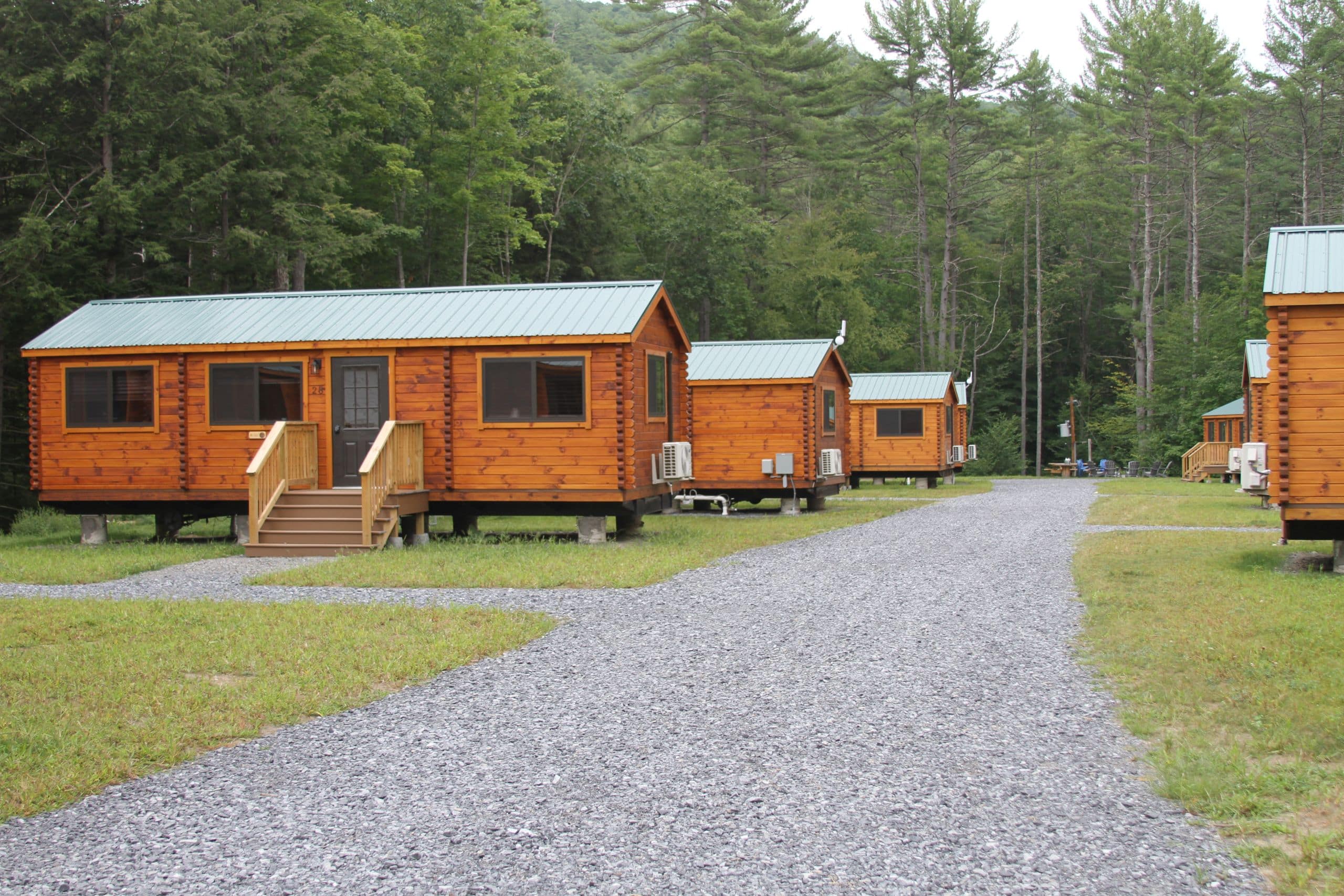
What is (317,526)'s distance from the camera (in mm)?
15203

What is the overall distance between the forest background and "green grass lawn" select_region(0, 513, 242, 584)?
2.96 meters

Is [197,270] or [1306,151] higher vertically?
[1306,151]

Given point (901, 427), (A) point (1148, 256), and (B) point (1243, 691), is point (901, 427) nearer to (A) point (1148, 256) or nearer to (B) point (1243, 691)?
(A) point (1148, 256)

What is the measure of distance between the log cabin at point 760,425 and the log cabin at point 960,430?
13.8 meters

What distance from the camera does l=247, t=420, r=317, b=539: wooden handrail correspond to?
590 inches

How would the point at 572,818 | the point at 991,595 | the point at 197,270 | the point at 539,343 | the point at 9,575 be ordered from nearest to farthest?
the point at 572,818
the point at 991,595
the point at 9,575
the point at 539,343
the point at 197,270

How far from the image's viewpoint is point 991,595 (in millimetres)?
10867

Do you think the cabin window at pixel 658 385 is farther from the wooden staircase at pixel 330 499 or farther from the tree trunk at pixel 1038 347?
the tree trunk at pixel 1038 347

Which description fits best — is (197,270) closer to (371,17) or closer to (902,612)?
(371,17)

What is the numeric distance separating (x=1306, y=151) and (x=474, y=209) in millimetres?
31478

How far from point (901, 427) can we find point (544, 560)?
2167cm

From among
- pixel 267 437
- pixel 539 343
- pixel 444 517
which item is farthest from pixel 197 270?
pixel 539 343

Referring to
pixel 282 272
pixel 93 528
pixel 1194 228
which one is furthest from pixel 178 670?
pixel 1194 228

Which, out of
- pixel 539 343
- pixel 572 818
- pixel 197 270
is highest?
pixel 197 270
